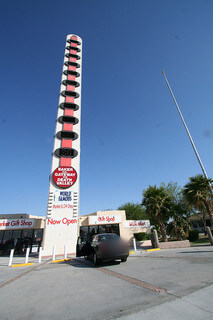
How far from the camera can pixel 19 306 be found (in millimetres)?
3152

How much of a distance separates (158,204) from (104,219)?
8.49 metres

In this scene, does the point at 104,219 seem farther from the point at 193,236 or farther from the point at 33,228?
the point at 193,236

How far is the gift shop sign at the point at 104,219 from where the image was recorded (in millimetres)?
22486

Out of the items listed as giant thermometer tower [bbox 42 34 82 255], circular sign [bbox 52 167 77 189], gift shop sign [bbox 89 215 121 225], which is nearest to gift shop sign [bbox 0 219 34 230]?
giant thermometer tower [bbox 42 34 82 255]

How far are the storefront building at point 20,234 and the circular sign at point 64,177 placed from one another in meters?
7.22

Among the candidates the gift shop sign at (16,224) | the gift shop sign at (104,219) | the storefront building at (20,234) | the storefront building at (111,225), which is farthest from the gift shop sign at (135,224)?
the gift shop sign at (16,224)

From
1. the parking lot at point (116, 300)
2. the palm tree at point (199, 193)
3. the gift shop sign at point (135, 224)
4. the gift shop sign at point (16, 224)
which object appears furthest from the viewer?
the gift shop sign at point (135, 224)

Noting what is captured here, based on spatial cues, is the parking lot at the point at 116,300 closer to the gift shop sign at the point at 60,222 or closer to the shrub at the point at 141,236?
the gift shop sign at the point at 60,222

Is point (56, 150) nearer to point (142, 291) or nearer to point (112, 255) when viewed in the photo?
point (112, 255)

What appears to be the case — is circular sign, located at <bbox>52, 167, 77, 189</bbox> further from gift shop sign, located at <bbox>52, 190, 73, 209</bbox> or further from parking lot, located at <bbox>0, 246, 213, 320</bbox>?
parking lot, located at <bbox>0, 246, 213, 320</bbox>

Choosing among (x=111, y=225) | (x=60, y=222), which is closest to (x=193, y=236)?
(x=111, y=225)

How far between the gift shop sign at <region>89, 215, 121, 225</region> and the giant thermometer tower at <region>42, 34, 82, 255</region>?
561 centimetres

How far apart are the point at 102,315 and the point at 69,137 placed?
67.3 ft

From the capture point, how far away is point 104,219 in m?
23.2
